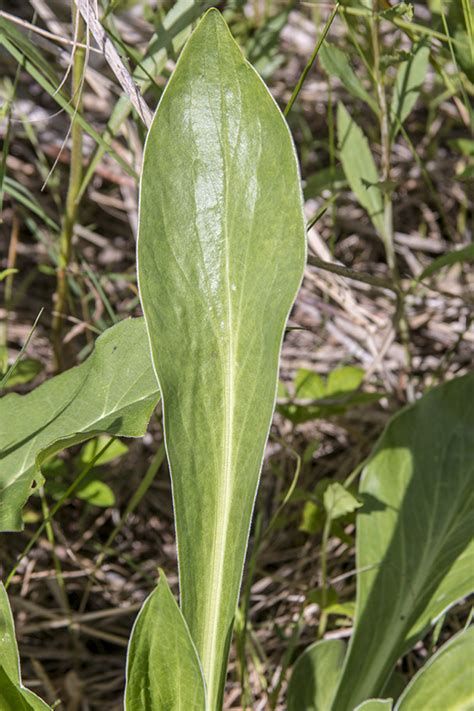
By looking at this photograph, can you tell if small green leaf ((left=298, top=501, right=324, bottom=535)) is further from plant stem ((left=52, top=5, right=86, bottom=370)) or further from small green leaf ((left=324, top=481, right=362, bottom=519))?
plant stem ((left=52, top=5, right=86, bottom=370))

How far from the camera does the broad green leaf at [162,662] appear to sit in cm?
89

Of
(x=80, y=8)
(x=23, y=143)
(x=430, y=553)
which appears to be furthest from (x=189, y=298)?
(x=23, y=143)

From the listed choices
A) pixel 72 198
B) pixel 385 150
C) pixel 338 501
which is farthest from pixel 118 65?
pixel 338 501

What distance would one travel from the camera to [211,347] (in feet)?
3.20

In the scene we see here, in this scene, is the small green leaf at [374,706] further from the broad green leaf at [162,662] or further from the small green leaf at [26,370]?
the small green leaf at [26,370]

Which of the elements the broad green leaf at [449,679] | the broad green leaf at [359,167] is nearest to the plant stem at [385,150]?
the broad green leaf at [359,167]

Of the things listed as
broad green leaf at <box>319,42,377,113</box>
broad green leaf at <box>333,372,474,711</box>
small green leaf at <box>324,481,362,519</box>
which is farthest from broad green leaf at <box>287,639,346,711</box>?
broad green leaf at <box>319,42,377,113</box>

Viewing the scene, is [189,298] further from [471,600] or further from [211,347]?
[471,600]

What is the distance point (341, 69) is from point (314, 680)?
1006 millimetres

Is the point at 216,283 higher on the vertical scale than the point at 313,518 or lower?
higher

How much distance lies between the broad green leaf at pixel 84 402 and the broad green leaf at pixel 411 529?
464 millimetres

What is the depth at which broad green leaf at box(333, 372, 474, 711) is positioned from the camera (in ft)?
4.08

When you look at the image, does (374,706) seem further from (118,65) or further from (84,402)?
(118,65)

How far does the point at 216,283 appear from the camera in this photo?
96 cm
